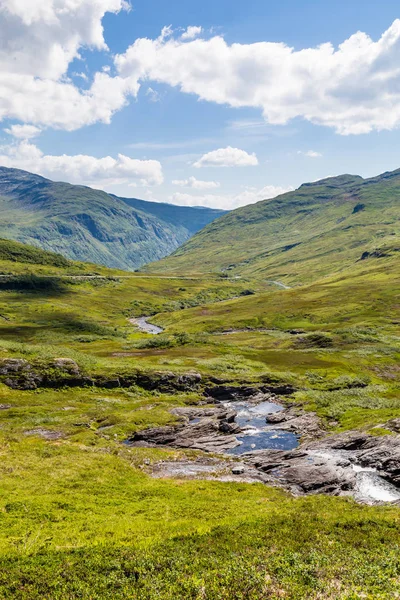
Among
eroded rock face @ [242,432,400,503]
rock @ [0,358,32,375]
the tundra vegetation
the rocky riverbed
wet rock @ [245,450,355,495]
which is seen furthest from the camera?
rock @ [0,358,32,375]

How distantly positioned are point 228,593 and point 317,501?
2131 cm

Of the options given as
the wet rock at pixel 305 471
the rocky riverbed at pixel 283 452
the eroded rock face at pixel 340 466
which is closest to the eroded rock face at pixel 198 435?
the rocky riverbed at pixel 283 452

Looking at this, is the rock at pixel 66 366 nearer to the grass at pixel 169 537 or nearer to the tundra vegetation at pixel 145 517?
the tundra vegetation at pixel 145 517

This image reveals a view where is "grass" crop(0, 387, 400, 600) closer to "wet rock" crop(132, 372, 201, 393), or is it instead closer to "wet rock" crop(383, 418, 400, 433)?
"wet rock" crop(383, 418, 400, 433)

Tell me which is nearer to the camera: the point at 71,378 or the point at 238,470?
the point at 238,470

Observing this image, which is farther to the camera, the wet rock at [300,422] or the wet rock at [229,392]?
the wet rock at [229,392]

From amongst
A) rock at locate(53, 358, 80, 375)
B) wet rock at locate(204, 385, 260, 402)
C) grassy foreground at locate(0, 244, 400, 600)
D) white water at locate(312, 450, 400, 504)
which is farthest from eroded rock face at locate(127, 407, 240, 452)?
rock at locate(53, 358, 80, 375)

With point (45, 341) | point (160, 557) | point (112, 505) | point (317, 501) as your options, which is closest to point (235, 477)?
point (317, 501)

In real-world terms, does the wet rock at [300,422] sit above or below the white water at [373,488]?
below

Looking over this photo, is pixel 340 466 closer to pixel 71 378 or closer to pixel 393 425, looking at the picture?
pixel 393 425

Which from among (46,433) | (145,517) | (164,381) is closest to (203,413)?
(164,381)

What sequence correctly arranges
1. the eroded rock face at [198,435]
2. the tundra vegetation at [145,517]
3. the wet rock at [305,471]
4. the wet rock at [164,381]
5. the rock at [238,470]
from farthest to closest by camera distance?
the wet rock at [164,381]
the eroded rock face at [198,435]
the rock at [238,470]
the wet rock at [305,471]
the tundra vegetation at [145,517]

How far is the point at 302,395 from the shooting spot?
93000 millimetres

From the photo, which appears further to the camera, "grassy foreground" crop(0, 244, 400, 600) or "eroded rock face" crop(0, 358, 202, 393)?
"eroded rock face" crop(0, 358, 202, 393)
